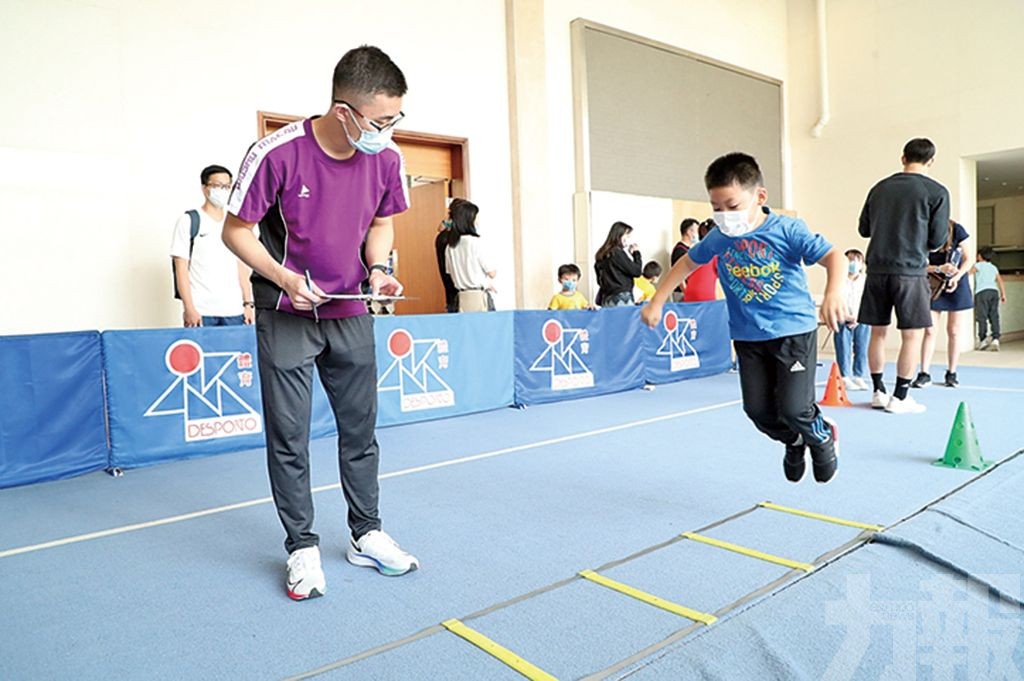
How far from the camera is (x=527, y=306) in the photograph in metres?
7.92

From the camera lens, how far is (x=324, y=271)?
222 cm

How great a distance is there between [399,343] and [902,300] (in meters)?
3.55

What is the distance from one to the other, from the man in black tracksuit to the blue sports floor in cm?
95

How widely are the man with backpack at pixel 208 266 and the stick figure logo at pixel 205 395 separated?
355 mm

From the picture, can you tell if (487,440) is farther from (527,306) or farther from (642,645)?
(527,306)

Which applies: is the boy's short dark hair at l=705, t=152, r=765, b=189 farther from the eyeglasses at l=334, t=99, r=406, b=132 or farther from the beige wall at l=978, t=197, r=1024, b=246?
the beige wall at l=978, t=197, r=1024, b=246

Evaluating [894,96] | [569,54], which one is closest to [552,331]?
[569,54]

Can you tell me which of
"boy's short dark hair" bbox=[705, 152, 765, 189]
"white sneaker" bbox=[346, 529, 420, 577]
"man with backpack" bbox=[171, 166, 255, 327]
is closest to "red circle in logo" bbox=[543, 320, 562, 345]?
"man with backpack" bbox=[171, 166, 255, 327]

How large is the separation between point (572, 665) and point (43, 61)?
5.93 meters

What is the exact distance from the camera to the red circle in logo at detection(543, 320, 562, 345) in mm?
5926

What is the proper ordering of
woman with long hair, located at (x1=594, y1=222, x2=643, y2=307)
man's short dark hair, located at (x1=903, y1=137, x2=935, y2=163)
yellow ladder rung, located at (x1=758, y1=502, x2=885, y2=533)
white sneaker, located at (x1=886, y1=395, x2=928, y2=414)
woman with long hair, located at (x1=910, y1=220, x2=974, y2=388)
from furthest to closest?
woman with long hair, located at (x1=594, y1=222, x2=643, y2=307) → woman with long hair, located at (x1=910, y1=220, x2=974, y2=388) → white sneaker, located at (x1=886, y1=395, x2=928, y2=414) → man's short dark hair, located at (x1=903, y1=137, x2=935, y2=163) → yellow ladder rung, located at (x1=758, y1=502, x2=885, y2=533)

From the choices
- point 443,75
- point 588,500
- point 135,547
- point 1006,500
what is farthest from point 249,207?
point 443,75

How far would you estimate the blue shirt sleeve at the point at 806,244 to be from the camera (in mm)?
2525

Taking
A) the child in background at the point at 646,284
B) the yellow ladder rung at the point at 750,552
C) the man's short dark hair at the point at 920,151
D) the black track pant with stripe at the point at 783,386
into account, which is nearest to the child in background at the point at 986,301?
the child in background at the point at 646,284
